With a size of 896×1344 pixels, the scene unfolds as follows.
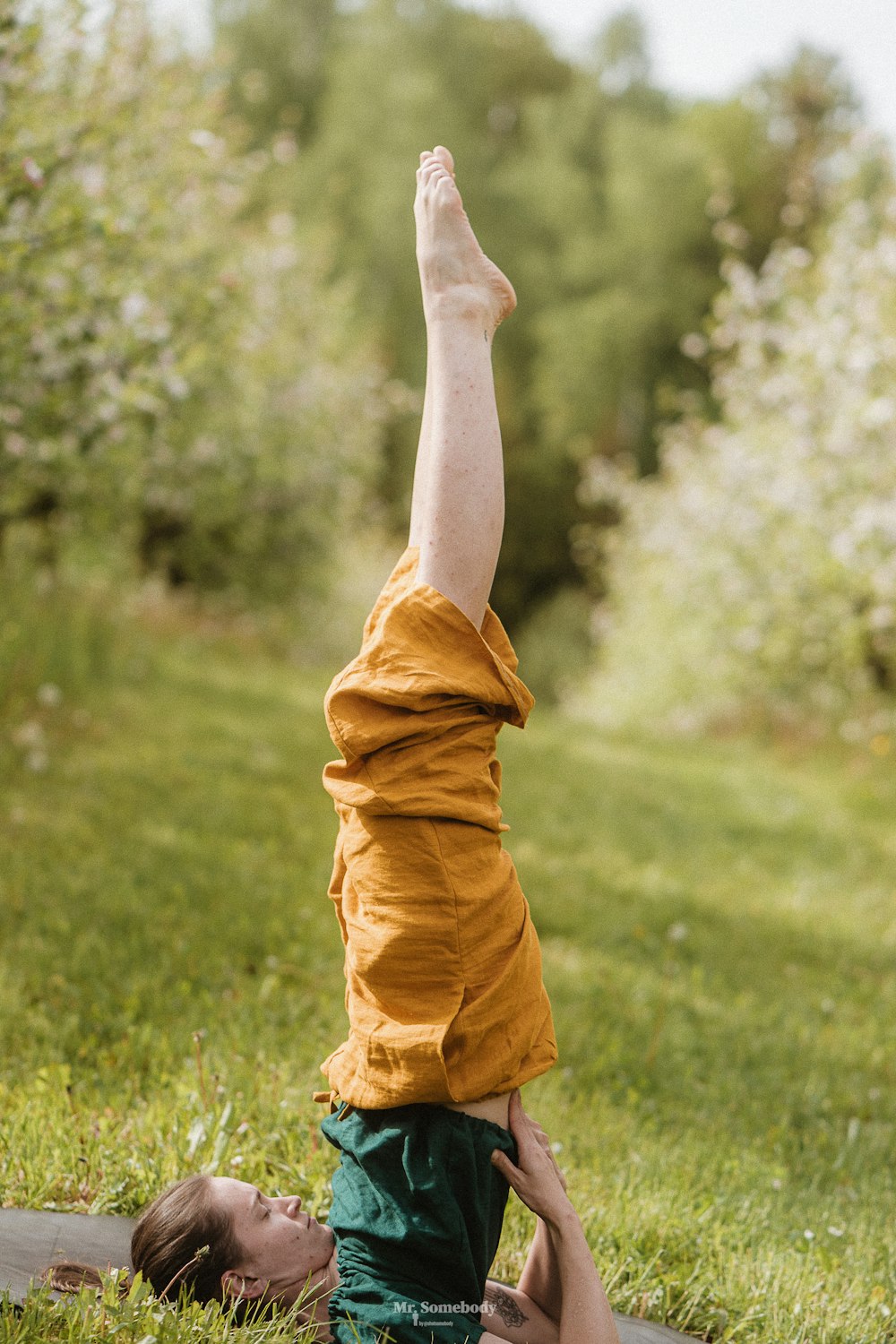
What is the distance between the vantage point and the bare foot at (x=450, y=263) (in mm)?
2145

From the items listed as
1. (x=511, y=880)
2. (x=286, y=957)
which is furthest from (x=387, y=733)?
(x=286, y=957)

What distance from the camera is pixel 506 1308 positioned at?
7.26 feet

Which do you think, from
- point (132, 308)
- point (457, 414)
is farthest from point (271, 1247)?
point (132, 308)

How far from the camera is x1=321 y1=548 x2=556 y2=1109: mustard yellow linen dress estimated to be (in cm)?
196

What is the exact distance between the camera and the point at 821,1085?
368 cm

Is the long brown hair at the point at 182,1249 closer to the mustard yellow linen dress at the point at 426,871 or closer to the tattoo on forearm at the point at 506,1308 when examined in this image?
the mustard yellow linen dress at the point at 426,871

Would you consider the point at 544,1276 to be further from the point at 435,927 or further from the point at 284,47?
the point at 284,47

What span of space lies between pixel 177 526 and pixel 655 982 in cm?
1058

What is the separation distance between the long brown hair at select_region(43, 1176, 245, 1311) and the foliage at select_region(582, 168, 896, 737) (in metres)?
5.44

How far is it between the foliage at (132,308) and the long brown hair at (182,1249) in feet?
9.04

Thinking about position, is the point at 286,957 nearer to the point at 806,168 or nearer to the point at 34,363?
the point at 34,363

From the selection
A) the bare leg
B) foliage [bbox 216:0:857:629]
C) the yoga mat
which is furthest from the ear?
foliage [bbox 216:0:857:629]

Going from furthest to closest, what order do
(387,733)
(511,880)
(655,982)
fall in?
1. (655,982)
2. (511,880)
3. (387,733)

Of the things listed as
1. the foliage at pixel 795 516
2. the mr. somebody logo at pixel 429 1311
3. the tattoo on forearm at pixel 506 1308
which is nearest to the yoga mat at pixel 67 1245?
the tattoo on forearm at pixel 506 1308
